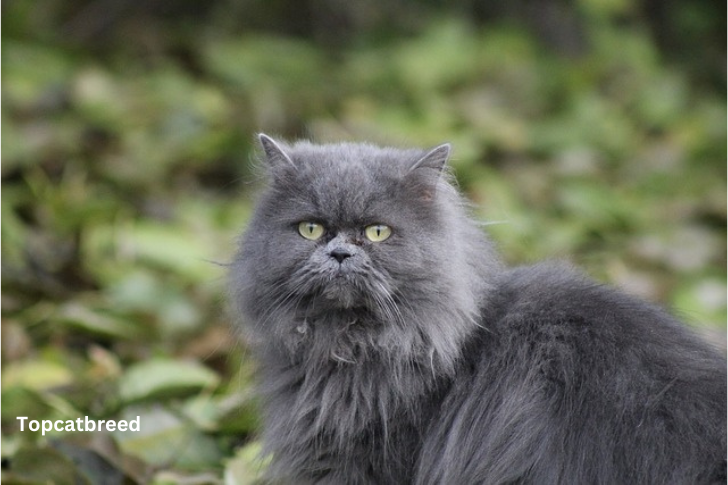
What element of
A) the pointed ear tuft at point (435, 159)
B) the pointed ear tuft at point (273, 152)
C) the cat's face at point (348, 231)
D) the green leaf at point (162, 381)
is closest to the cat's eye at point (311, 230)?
the cat's face at point (348, 231)

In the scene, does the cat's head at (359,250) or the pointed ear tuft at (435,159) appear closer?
the cat's head at (359,250)

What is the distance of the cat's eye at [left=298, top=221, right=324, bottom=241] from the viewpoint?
8.88 feet

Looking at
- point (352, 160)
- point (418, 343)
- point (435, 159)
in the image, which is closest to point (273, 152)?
point (352, 160)

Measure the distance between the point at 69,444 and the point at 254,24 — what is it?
5.43m

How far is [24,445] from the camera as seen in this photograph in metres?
3.12

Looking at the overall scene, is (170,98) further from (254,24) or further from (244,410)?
(244,410)

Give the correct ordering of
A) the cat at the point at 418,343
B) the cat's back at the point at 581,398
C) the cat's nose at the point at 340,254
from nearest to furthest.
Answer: the cat's back at the point at 581,398
the cat at the point at 418,343
the cat's nose at the point at 340,254

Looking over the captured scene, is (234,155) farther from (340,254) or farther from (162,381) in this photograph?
(340,254)

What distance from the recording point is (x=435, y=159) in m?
2.80

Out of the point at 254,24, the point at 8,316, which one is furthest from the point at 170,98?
the point at 8,316

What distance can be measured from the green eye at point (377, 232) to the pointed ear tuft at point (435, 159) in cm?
22

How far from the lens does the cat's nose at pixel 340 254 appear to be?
261 cm

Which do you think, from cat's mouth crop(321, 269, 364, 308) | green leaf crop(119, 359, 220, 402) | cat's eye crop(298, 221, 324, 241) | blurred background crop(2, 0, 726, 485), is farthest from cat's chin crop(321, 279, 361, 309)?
green leaf crop(119, 359, 220, 402)

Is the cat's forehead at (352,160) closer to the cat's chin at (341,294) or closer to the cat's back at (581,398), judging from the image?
the cat's chin at (341,294)
